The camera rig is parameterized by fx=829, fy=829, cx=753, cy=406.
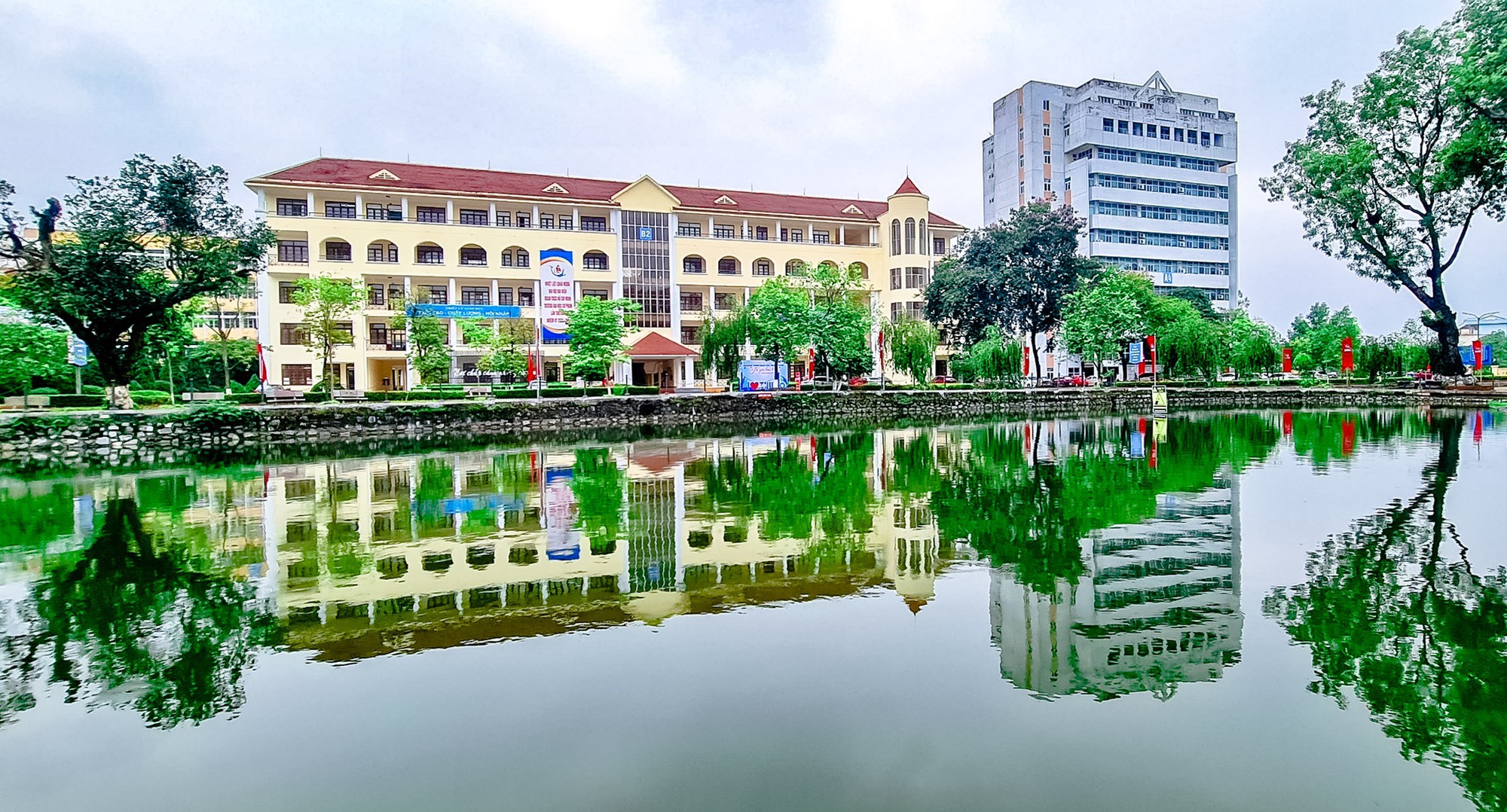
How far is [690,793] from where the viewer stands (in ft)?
10.4

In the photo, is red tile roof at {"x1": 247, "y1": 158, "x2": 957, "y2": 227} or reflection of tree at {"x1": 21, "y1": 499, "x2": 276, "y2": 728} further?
red tile roof at {"x1": 247, "y1": 158, "x2": 957, "y2": 227}

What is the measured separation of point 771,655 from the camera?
15.4 feet

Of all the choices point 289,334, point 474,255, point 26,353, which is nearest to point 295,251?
point 289,334

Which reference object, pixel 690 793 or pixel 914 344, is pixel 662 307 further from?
pixel 690 793

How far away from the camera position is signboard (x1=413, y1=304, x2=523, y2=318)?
3544 cm

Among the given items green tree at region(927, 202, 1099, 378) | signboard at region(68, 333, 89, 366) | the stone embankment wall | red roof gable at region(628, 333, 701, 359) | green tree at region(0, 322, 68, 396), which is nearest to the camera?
the stone embankment wall

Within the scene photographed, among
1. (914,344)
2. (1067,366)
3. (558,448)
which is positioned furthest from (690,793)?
(1067,366)

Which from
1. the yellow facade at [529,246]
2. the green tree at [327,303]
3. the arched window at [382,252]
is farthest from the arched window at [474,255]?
the green tree at [327,303]

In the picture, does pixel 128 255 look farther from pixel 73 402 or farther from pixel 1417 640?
pixel 1417 640

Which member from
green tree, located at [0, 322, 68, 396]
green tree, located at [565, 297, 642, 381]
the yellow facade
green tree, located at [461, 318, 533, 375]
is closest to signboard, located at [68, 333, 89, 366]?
green tree, located at [0, 322, 68, 396]

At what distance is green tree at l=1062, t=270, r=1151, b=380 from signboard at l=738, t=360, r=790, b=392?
43.0 ft

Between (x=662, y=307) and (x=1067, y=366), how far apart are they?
28.7 m

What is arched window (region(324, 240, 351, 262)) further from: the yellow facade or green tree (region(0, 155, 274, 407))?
green tree (region(0, 155, 274, 407))

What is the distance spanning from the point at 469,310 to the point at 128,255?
16.3 m
